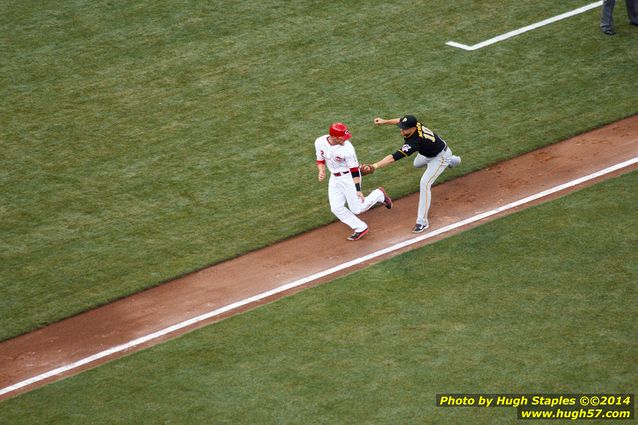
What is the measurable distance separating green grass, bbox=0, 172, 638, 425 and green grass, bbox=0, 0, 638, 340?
1.71 meters

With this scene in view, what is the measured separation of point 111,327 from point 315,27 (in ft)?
28.3

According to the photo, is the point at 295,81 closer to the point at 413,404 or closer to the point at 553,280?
the point at 553,280

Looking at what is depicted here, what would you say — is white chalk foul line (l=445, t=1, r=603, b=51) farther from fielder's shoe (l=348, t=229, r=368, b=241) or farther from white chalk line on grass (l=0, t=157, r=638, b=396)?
fielder's shoe (l=348, t=229, r=368, b=241)

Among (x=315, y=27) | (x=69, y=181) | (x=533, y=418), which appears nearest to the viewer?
(x=533, y=418)

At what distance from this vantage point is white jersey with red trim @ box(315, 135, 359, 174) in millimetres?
12641

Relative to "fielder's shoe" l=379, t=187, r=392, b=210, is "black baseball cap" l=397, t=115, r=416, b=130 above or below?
above

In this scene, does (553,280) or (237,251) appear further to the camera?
(237,251)

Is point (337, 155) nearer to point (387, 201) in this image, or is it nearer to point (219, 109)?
point (387, 201)

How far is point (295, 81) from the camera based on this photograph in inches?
661

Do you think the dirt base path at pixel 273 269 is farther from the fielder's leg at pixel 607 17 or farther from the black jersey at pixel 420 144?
the fielder's leg at pixel 607 17

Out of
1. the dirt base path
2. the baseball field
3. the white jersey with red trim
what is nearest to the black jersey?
the white jersey with red trim

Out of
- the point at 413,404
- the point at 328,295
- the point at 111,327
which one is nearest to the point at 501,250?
the point at 328,295

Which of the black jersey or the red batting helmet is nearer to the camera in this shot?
the red batting helmet

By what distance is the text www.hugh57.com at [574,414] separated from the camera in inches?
378
